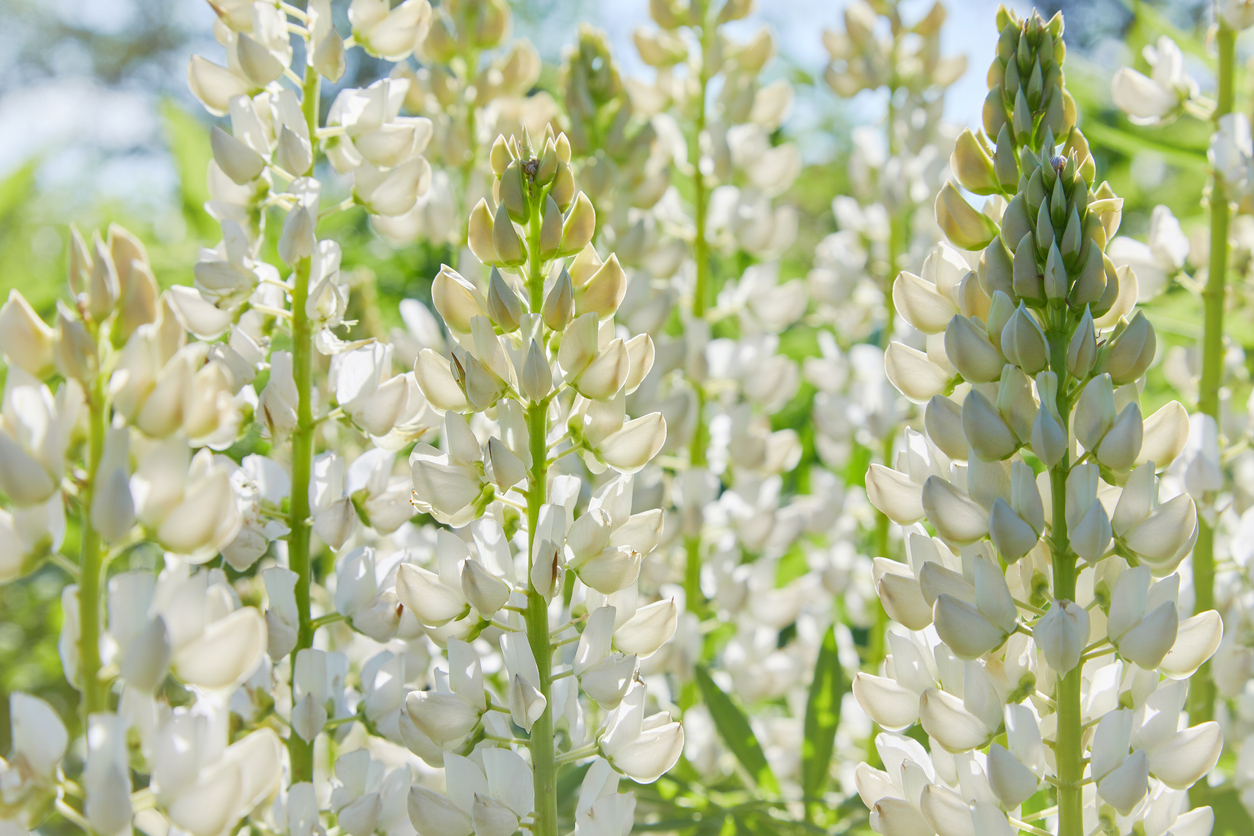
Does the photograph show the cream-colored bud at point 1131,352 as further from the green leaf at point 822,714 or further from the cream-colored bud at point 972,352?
the green leaf at point 822,714

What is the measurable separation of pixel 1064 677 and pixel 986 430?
0.30 feet

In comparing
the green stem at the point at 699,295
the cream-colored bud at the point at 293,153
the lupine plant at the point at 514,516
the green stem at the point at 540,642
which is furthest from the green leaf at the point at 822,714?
the cream-colored bud at the point at 293,153

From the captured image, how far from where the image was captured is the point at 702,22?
0.85 metres

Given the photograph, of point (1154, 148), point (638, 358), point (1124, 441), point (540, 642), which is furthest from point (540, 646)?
point (1154, 148)

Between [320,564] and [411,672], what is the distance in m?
0.31

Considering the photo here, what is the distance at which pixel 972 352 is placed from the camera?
0.38 m

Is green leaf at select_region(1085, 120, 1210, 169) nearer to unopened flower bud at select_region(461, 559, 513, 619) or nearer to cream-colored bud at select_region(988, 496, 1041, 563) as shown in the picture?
cream-colored bud at select_region(988, 496, 1041, 563)

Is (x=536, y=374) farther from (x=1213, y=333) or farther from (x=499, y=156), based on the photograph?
(x=1213, y=333)

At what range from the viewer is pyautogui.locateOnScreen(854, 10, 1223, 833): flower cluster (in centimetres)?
36

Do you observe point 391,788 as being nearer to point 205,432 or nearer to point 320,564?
point 205,432

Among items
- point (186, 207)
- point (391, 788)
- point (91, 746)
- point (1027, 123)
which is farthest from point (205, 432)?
point (186, 207)

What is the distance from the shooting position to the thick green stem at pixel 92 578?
30 cm

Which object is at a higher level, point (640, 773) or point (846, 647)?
point (640, 773)

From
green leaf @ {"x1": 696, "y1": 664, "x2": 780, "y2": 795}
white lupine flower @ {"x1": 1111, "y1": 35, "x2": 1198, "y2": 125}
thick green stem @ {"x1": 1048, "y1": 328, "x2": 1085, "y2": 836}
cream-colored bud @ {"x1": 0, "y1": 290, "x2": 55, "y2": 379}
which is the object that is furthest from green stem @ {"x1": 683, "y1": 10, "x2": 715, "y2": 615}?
cream-colored bud @ {"x1": 0, "y1": 290, "x2": 55, "y2": 379}
